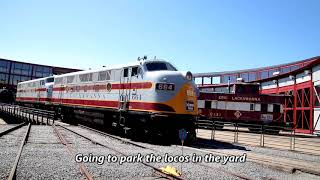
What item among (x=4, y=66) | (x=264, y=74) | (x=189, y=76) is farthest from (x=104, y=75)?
(x=4, y=66)

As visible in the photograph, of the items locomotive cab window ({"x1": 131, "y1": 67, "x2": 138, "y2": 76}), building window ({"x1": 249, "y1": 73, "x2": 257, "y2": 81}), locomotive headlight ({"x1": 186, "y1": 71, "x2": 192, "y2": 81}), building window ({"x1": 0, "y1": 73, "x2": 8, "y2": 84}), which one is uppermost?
building window ({"x1": 249, "y1": 73, "x2": 257, "y2": 81})

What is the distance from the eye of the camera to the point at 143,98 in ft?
46.9

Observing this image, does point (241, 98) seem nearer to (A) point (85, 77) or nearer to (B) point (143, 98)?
(A) point (85, 77)

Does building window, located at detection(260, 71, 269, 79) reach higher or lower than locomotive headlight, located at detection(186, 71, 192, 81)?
higher

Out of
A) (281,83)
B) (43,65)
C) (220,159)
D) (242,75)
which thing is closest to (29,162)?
(220,159)

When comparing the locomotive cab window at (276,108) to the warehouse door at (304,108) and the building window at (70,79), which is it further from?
the building window at (70,79)

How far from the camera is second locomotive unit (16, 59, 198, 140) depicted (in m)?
13.6

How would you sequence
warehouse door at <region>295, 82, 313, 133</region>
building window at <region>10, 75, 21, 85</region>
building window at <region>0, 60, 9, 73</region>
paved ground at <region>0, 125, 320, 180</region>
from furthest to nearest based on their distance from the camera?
building window at <region>10, 75, 21, 85</region> < building window at <region>0, 60, 9, 73</region> < warehouse door at <region>295, 82, 313, 133</region> < paved ground at <region>0, 125, 320, 180</region>

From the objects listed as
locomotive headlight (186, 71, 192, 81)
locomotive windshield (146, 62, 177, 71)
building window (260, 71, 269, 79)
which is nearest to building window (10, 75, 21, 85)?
building window (260, 71, 269, 79)

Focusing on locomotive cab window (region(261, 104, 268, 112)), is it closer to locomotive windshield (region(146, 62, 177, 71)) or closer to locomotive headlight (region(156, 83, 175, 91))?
locomotive windshield (region(146, 62, 177, 71))

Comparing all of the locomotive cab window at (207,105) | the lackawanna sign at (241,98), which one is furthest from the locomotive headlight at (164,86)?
the locomotive cab window at (207,105)

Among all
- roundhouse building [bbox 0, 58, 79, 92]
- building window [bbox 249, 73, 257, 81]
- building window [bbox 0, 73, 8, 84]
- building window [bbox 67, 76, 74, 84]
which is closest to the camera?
building window [bbox 67, 76, 74, 84]

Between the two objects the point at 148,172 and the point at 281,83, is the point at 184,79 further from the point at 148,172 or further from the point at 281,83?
the point at 281,83

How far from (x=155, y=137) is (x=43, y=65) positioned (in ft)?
242
